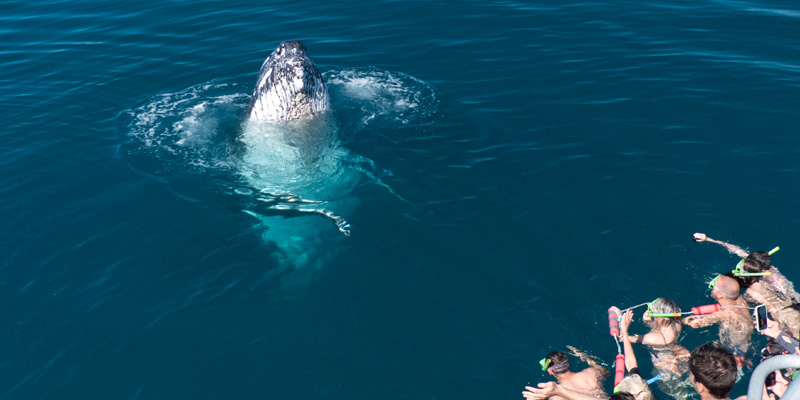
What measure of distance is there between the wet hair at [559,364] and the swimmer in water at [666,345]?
1.16 metres

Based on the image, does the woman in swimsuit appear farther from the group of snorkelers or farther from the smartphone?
the smartphone

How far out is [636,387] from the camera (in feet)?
28.0

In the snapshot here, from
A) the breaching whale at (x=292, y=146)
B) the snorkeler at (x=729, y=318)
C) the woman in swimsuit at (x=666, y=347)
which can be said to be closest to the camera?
the woman in swimsuit at (x=666, y=347)

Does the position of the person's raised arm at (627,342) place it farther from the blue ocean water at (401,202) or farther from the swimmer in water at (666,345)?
the blue ocean water at (401,202)

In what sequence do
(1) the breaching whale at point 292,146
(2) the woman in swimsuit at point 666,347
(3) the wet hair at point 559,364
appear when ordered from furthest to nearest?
(1) the breaching whale at point 292,146 < (2) the woman in swimsuit at point 666,347 < (3) the wet hair at point 559,364

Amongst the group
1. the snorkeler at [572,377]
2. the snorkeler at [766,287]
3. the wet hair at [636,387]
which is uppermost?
the snorkeler at [766,287]

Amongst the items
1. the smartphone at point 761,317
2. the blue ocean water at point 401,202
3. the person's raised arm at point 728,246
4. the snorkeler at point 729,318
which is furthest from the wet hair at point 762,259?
the smartphone at point 761,317

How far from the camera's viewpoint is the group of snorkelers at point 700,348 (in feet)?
28.7

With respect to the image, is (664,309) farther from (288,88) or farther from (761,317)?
(288,88)

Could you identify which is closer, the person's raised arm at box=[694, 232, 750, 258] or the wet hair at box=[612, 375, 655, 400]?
the wet hair at box=[612, 375, 655, 400]

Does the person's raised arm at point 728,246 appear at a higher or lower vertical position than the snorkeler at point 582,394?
higher

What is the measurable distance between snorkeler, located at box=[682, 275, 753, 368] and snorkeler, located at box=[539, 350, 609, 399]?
2113 mm

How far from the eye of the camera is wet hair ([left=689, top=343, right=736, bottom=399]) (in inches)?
306

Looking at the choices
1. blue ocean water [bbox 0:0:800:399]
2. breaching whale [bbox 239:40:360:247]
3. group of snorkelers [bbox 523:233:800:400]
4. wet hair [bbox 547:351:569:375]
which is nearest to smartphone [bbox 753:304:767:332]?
group of snorkelers [bbox 523:233:800:400]
